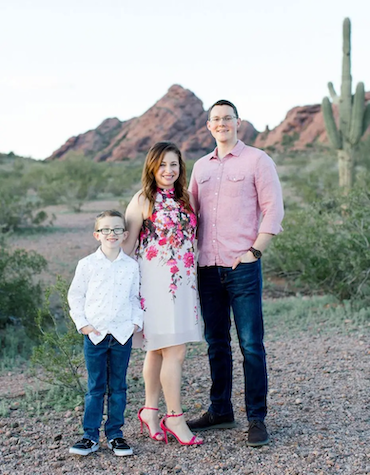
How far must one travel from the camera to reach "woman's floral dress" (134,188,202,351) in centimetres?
371

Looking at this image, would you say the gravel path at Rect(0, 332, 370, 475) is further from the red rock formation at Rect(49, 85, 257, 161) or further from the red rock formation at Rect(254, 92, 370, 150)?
the red rock formation at Rect(49, 85, 257, 161)

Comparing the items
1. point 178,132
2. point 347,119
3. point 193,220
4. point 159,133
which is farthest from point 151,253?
point 159,133

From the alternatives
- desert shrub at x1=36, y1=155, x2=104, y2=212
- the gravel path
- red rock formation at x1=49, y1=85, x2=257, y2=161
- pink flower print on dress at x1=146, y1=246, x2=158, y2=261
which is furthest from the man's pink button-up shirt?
red rock formation at x1=49, y1=85, x2=257, y2=161

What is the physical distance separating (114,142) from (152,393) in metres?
86.2

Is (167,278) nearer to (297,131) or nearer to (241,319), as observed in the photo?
(241,319)

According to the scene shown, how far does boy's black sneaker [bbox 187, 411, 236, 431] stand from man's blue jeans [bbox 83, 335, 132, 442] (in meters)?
0.60

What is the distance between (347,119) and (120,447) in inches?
584

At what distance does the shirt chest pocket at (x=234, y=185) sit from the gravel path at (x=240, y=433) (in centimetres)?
157

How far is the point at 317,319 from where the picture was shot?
7.34 m

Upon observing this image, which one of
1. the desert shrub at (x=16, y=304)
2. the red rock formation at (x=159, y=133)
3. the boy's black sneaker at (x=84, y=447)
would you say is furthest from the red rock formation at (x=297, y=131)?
the boy's black sneaker at (x=84, y=447)

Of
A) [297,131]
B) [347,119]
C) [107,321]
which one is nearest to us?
[107,321]

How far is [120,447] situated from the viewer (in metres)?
3.61

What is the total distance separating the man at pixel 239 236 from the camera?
3.76 metres

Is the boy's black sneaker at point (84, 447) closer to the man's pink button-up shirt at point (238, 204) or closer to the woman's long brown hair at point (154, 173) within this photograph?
the man's pink button-up shirt at point (238, 204)
